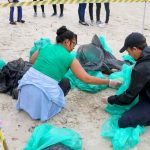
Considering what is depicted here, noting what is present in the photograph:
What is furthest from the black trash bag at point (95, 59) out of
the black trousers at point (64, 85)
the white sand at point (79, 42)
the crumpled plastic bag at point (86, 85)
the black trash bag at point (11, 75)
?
the black trash bag at point (11, 75)

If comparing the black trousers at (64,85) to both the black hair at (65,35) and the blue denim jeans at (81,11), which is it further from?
the blue denim jeans at (81,11)

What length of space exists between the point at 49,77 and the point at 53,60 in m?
0.23

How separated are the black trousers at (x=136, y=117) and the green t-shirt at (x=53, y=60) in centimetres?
93

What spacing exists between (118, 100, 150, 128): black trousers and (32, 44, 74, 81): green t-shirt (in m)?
0.93

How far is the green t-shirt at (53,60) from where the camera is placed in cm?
402

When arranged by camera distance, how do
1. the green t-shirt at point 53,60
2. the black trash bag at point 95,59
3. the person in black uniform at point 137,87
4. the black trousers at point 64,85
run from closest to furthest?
the person in black uniform at point 137,87, the green t-shirt at point 53,60, the black trousers at point 64,85, the black trash bag at point 95,59

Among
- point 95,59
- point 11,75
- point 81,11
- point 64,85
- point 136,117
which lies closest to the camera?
point 136,117

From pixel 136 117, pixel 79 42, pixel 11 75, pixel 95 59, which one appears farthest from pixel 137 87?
pixel 79 42

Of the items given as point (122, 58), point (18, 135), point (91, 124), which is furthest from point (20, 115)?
point (122, 58)

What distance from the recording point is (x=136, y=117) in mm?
3936

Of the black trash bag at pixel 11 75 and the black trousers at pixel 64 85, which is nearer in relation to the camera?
the black trousers at pixel 64 85

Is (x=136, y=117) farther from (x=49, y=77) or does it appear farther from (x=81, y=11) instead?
(x=81, y=11)

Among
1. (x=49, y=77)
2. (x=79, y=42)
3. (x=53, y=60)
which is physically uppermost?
(x=53, y=60)

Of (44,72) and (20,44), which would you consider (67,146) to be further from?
(20,44)
